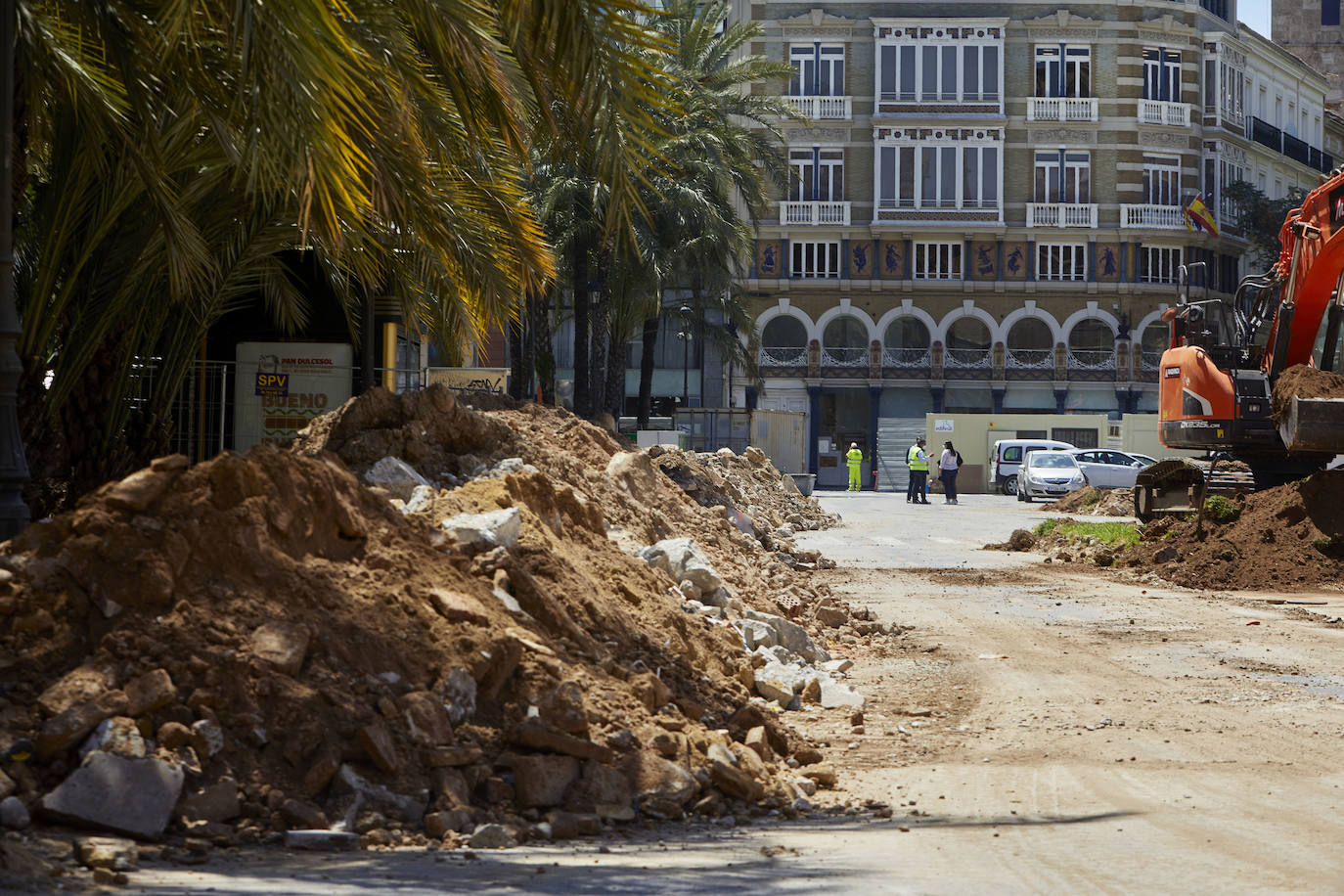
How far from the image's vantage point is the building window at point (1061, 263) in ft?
169

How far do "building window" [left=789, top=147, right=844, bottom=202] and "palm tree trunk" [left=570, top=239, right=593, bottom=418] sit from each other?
23.3 meters

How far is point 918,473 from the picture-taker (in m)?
37.8

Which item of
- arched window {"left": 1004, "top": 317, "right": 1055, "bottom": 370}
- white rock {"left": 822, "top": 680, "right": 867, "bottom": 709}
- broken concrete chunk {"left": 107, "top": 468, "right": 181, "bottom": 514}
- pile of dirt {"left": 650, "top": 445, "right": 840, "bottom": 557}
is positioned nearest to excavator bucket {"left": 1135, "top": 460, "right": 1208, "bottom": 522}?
pile of dirt {"left": 650, "top": 445, "right": 840, "bottom": 557}

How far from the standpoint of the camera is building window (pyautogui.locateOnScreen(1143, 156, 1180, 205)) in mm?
51656

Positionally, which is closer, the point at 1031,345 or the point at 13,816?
the point at 13,816

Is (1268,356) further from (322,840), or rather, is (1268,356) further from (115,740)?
(115,740)

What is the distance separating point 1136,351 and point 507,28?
152ft

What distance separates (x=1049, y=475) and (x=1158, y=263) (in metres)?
16.2

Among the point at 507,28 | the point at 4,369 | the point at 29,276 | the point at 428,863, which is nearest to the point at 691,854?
the point at 428,863

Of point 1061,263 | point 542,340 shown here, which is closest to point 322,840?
point 542,340

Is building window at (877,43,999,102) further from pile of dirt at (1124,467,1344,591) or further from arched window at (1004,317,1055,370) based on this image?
pile of dirt at (1124,467,1344,591)

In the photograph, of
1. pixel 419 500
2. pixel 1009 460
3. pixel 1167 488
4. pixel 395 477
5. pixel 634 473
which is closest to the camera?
pixel 419 500

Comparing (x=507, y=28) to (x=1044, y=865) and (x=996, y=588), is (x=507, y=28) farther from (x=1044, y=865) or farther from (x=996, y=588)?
(x=996, y=588)

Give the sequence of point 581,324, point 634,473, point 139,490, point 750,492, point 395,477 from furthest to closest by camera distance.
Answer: point 581,324, point 750,492, point 634,473, point 395,477, point 139,490
